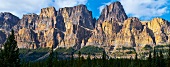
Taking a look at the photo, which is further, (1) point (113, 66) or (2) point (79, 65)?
(1) point (113, 66)

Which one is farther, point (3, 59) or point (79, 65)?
point (79, 65)

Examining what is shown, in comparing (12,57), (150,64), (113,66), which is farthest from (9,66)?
(113,66)

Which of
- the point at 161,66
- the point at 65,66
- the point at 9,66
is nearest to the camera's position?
the point at 9,66

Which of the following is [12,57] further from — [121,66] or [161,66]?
[121,66]

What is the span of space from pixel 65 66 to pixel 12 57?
429 feet

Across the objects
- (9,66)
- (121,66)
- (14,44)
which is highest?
(14,44)

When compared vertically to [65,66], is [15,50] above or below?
above

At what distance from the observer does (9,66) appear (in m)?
32.5

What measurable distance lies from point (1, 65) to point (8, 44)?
2528 mm

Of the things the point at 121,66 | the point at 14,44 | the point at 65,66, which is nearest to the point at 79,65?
the point at 65,66

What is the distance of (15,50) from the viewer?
3353 cm

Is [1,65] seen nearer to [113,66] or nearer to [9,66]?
[9,66]

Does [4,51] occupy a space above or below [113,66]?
above

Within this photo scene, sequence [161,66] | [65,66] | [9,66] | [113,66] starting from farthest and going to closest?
1. [113,66]
2. [65,66]
3. [161,66]
4. [9,66]
